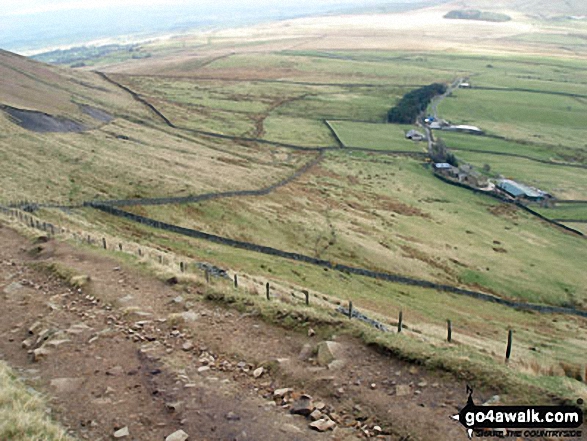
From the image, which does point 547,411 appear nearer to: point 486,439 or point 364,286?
point 486,439

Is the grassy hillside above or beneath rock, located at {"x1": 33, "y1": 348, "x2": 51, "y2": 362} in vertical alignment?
beneath

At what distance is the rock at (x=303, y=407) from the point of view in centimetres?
1717

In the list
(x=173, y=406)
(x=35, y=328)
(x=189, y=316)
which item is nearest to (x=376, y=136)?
(x=189, y=316)

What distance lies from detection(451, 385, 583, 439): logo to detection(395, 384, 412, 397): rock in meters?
1.88

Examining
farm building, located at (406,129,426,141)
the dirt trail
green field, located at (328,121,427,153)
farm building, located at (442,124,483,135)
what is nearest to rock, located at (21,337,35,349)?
the dirt trail

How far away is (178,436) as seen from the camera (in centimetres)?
1554

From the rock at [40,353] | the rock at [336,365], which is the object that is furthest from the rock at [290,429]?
the rock at [40,353]

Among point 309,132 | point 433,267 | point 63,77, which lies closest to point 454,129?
point 309,132

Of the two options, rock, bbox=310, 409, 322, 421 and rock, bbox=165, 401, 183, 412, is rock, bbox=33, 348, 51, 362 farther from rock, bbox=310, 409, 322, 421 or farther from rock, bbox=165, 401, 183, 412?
rock, bbox=310, 409, 322, 421

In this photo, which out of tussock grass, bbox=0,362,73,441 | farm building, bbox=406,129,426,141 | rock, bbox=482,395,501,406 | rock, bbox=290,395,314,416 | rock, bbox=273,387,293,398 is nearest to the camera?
tussock grass, bbox=0,362,73,441

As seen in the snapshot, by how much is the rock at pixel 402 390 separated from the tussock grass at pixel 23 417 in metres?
11.0

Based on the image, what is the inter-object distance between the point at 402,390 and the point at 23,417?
12.5 m

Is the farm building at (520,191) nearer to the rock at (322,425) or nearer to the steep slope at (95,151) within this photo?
the steep slope at (95,151)

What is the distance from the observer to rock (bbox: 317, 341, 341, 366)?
20.3 m
